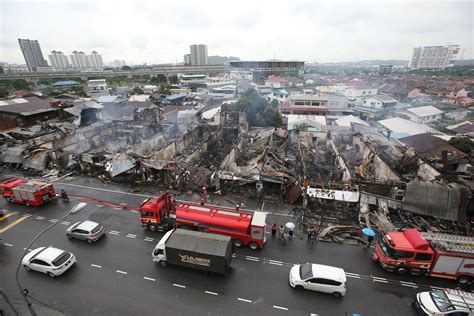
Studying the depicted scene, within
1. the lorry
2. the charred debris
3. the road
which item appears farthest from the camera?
the charred debris

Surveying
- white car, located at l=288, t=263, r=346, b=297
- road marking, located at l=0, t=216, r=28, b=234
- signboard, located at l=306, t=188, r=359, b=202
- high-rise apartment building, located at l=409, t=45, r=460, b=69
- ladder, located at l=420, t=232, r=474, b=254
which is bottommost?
road marking, located at l=0, t=216, r=28, b=234

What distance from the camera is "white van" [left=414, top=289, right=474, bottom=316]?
10.4m

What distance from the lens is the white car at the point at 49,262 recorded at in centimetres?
1291

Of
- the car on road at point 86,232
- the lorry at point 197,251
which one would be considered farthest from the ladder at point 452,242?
the car on road at point 86,232

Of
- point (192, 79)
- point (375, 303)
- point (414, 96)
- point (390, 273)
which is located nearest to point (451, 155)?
point (390, 273)

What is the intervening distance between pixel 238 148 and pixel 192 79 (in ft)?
294

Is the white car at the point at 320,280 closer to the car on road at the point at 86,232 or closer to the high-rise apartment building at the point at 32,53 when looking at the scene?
the car on road at the point at 86,232

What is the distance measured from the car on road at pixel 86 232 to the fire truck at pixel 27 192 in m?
6.27

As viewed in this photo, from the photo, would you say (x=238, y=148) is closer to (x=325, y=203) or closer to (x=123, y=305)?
(x=325, y=203)

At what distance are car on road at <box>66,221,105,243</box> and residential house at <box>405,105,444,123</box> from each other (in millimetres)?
60935

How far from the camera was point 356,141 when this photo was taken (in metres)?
32.8

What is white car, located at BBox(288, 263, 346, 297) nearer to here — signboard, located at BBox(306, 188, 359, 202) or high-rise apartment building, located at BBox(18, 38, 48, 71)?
signboard, located at BBox(306, 188, 359, 202)

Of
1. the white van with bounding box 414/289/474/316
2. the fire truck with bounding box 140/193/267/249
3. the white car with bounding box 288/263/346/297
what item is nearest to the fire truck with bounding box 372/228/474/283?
the white van with bounding box 414/289/474/316

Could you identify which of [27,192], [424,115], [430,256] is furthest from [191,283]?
[424,115]
